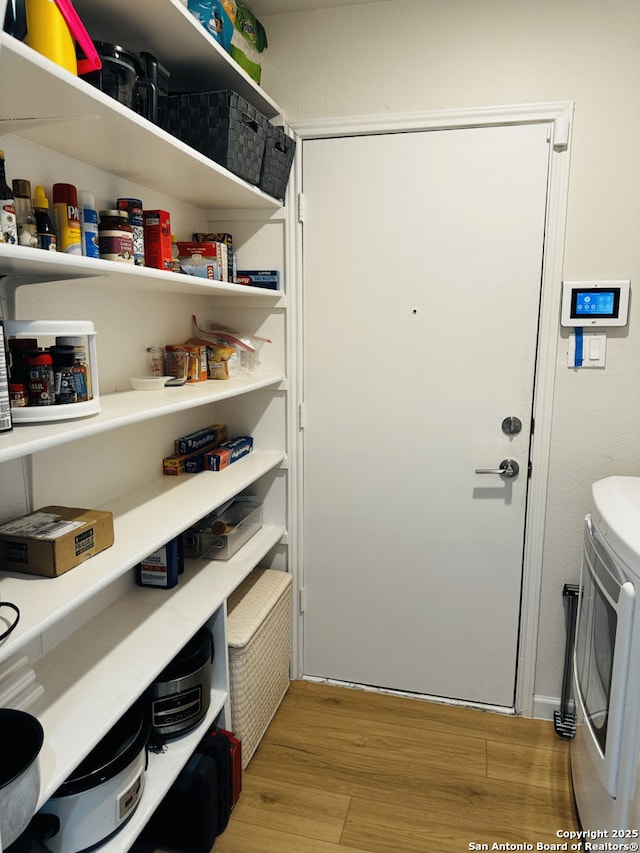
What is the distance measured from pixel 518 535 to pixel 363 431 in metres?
0.71

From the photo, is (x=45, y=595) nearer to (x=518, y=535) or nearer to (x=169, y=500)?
(x=169, y=500)

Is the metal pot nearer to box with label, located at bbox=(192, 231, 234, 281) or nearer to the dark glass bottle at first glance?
the dark glass bottle

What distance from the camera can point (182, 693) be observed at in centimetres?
172

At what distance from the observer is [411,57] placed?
7.03 feet

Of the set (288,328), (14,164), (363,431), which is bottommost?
(363,431)

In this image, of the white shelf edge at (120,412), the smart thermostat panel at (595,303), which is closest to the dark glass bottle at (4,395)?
the white shelf edge at (120,412)

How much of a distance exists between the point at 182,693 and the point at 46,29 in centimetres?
159

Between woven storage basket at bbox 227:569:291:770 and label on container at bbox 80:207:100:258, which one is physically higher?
label on container at bbox 80:207:100:258

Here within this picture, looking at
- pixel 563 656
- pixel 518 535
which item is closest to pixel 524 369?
pixel 518 535

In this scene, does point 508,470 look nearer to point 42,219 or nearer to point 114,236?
point 114,236

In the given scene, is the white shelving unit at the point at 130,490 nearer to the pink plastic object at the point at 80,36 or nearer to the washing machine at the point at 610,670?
the pink plastic object at the point at 80,36

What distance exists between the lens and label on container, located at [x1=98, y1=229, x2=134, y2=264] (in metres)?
A: 1.47

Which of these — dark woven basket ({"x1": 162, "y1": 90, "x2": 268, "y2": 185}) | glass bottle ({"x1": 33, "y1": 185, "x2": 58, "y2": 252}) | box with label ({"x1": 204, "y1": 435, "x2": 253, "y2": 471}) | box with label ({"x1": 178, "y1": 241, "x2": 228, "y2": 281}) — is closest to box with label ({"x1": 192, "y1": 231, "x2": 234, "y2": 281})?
box with label ({"x1": 178, "y1": 241, "x2": 228, "y2": 281})

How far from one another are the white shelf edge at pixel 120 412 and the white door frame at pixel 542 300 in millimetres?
410
